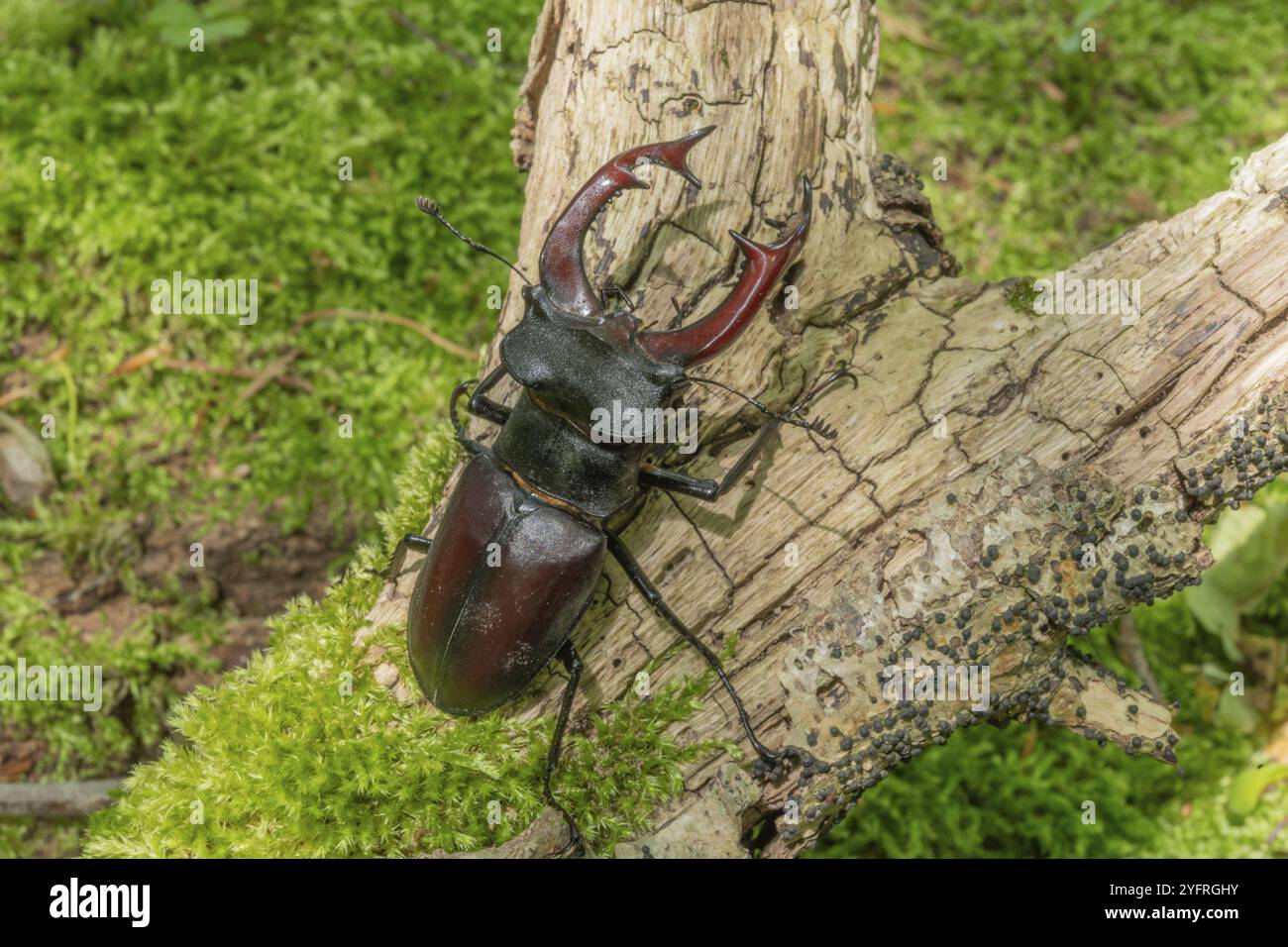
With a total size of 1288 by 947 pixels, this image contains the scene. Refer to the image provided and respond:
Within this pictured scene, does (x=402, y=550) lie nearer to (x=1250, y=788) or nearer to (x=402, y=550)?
(x=402, y=550)

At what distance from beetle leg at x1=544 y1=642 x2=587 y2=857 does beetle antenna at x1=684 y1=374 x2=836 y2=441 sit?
813 millimetres

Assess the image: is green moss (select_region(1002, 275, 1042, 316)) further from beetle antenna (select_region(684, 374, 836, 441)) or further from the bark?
beetle antenna (select_region(684, 374, 836, 441))

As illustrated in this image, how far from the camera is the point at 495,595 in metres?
2.67

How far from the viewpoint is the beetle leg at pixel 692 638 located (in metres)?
2.49

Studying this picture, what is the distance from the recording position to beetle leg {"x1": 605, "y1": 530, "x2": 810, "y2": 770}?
2492mm

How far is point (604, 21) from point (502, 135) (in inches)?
60.0

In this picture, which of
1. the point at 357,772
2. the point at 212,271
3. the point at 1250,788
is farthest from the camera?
the point at 212,271

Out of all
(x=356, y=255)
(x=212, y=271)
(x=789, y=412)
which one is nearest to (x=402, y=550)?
(x=789, y=412)

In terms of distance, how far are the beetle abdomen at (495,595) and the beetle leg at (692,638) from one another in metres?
0.08

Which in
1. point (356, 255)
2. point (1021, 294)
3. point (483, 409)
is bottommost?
point (483, 409)

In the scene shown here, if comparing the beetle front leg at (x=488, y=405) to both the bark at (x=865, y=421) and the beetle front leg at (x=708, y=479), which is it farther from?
the beetle front leg at (x=708, y=479)

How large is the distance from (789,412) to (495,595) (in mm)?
939
